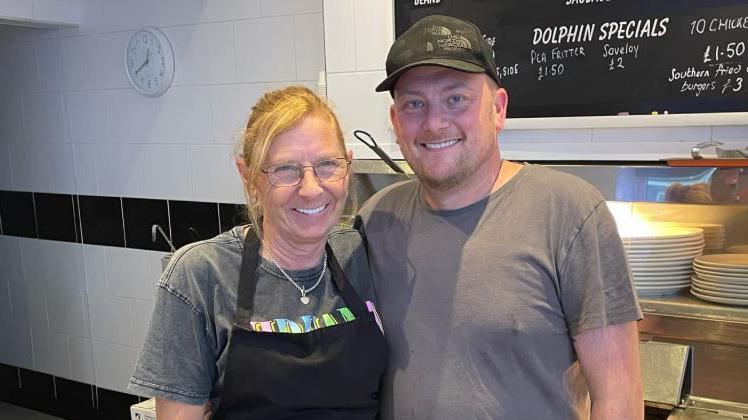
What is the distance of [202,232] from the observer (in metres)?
3.17

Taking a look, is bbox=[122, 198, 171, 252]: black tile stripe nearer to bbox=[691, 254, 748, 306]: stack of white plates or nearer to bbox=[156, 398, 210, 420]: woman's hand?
bbox=[156, 398, 210, 420]: woman's hand

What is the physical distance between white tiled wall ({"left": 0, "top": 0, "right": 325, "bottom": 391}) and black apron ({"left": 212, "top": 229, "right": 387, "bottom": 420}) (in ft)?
5.43

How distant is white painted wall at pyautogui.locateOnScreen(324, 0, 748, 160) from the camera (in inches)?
76.9

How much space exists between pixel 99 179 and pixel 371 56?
185 centimetres

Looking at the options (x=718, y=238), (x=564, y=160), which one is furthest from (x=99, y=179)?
(x=718, y=238)

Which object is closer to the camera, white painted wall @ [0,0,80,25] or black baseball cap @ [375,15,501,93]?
black baseball cap @ [375,15,501,93]

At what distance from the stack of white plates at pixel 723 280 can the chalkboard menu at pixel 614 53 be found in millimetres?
444

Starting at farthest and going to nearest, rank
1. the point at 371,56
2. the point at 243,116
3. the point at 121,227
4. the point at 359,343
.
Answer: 1. the point at 121,227
2. the point at 243,116
3. the point at 371,56
4. the point at 359,343

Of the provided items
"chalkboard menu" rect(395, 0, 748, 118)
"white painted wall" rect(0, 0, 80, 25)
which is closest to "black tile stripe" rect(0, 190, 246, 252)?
"white painted wall" rect(0, 0, 80, 25)

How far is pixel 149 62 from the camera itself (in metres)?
3.19

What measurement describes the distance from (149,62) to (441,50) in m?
2.29

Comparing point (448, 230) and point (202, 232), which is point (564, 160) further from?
point (202, 232)

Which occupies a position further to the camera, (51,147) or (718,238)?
(51,147)

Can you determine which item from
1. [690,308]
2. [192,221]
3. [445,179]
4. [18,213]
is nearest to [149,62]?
[192,221]
